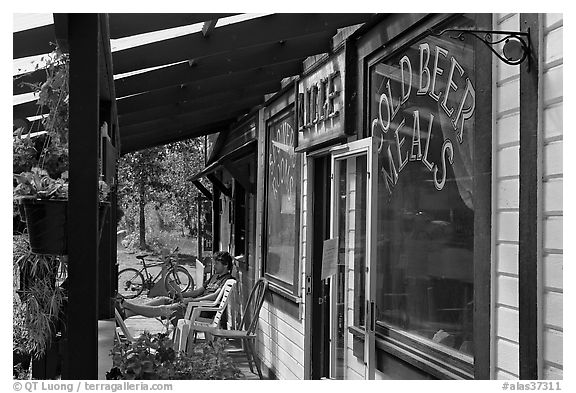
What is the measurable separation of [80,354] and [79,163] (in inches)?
25.3

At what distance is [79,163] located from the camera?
2.66 m

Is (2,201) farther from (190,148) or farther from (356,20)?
(190,148)

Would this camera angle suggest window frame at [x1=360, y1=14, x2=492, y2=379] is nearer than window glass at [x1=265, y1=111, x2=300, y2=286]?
Yes

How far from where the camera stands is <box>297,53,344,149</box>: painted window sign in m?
5.10

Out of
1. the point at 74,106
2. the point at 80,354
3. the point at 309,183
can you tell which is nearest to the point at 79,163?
the point at 74,106

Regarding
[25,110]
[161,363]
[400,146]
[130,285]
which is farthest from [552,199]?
[130,285]

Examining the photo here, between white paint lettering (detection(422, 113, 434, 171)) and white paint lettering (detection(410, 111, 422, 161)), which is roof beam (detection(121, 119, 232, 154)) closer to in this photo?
white paint lettering (detection(410, 111, 422, 161))

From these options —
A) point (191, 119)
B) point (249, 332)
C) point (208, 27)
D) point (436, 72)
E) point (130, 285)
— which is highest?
point (208, 27)

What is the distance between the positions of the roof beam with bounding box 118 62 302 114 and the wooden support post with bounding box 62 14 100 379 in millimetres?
3569

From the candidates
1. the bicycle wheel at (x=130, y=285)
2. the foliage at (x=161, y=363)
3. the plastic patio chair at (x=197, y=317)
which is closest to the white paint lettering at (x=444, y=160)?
the foliage at (x=161, y=363)

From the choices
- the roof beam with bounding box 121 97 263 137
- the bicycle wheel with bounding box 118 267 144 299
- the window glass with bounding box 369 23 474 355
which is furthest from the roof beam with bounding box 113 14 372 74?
the bicycle wheel with bounding box 118 267 144 299

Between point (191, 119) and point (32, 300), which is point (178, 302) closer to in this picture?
point (191, 119)

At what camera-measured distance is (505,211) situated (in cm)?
282

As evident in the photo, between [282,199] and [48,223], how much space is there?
468cm
